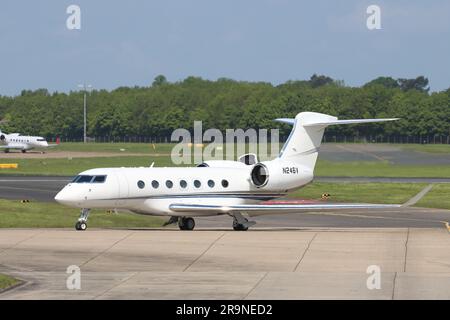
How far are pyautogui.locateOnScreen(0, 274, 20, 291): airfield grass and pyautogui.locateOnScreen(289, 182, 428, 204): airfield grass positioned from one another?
3308 centimetres

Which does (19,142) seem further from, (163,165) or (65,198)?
(65,198)

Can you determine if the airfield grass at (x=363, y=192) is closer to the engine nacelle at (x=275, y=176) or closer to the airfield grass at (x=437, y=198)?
the airfield grass at (x=437, y=198)

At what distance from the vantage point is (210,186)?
4088cm

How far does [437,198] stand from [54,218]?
2308 cm

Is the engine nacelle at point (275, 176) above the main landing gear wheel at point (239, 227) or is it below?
above

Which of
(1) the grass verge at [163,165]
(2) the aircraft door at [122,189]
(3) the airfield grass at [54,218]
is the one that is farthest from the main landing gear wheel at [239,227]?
(1) the grass verge at [163,165]

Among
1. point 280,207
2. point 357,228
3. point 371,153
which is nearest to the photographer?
point 280,207

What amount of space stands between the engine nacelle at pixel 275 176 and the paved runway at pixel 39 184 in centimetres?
1820

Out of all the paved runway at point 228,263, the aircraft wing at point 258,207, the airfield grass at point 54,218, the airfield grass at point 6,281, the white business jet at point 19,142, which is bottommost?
the white business jet at point 19,142

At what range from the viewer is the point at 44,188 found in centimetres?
6538

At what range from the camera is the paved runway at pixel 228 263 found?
81.0 feet
